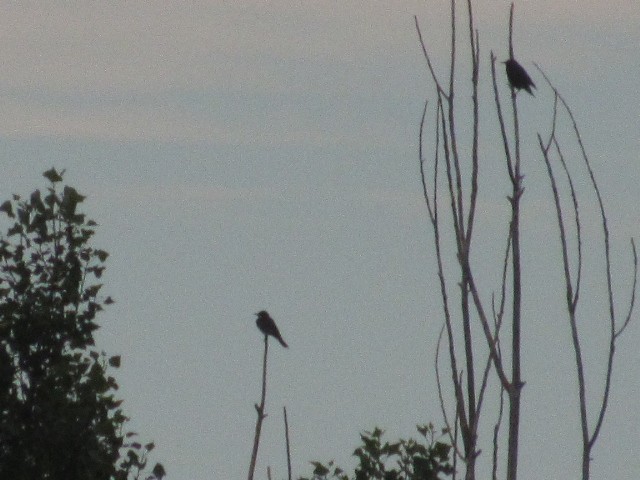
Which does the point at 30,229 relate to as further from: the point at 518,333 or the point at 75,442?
the point at 518,333

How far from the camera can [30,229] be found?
11.1 m

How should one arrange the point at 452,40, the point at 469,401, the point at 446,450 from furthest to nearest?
1. the point at 446,450
2. the point at 452,40
3. the point at 469,401

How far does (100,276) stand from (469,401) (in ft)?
22.5

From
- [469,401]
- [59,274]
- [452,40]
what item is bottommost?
[469,401]

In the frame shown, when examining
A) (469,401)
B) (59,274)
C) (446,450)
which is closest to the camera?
(469,401)

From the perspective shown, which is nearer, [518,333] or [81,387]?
[518,333]

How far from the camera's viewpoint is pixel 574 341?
4773mm

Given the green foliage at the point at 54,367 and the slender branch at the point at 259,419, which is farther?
the green foliage at the point at 54,367

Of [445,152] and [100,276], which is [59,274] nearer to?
[100,276]

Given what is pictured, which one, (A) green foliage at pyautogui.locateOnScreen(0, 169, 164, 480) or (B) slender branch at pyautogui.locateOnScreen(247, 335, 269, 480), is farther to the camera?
(A) green foliage at pyautogui.locateOnScreen(0, 169, 164, 480)

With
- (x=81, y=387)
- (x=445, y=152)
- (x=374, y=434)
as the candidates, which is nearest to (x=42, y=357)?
(x=81, y=387)

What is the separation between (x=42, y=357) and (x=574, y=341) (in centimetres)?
695

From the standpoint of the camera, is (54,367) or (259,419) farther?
(54,367)

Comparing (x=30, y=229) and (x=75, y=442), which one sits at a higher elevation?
(x=30, y=229)
